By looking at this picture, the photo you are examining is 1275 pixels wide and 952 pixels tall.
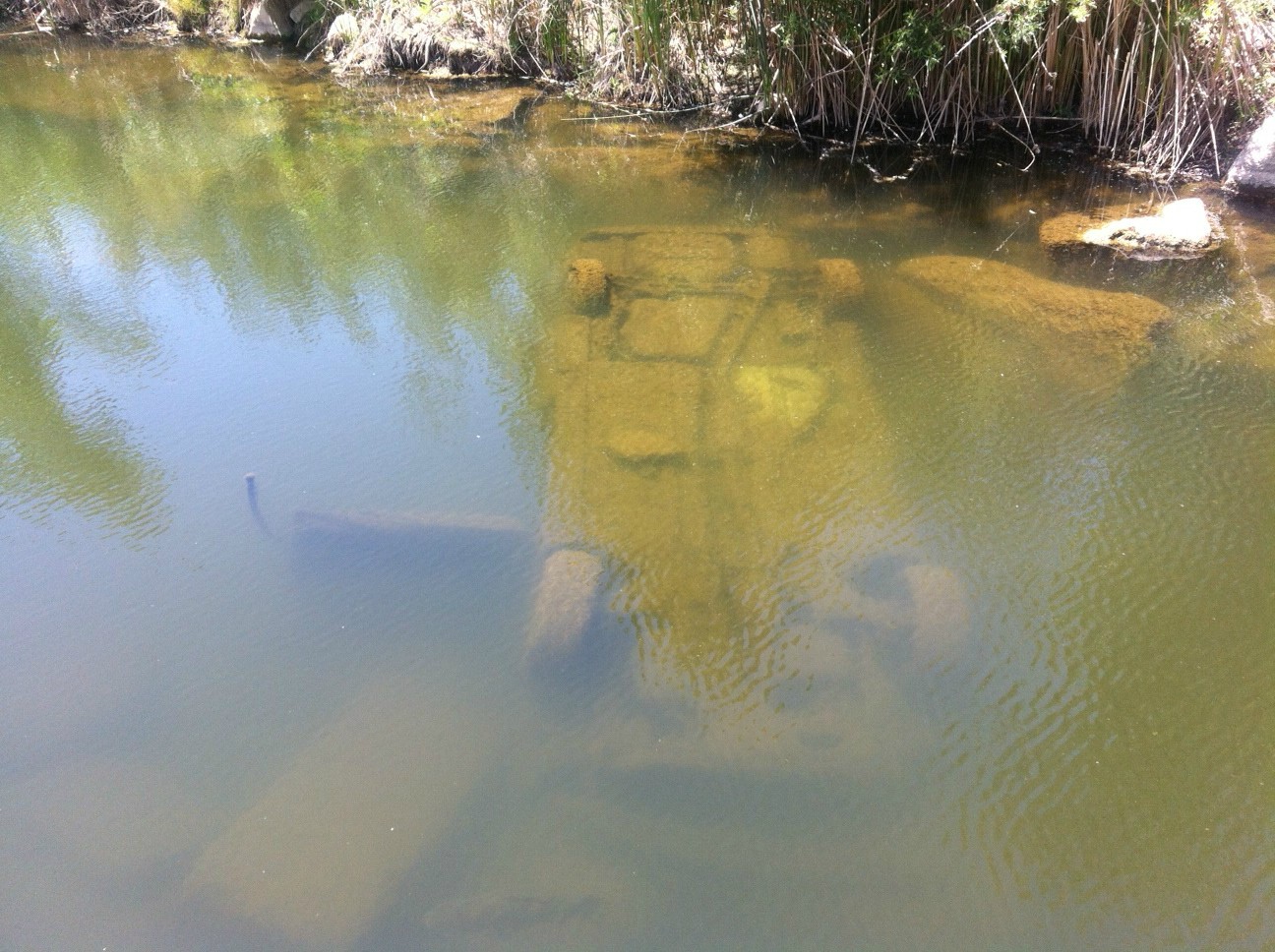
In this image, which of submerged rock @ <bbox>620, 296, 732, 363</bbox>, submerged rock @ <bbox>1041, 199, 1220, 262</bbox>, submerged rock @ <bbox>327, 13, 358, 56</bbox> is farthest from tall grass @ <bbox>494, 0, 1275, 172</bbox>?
submerged rock @ <bbox>327, 13, 358, 56</bbox>

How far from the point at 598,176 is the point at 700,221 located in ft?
4.22

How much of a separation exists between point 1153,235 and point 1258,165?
1.12 metres

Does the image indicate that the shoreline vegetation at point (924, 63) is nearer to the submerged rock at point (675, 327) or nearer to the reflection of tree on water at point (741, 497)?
the reflection of tree on water at point (741, 497)

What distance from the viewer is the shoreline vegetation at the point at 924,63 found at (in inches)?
223

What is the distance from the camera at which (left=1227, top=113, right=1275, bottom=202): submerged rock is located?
560 cm

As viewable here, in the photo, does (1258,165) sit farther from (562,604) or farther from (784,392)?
(562,604)

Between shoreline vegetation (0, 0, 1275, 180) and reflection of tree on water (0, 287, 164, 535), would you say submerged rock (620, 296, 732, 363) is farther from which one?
shoreline vegetation (0, 0, 1275, 180)

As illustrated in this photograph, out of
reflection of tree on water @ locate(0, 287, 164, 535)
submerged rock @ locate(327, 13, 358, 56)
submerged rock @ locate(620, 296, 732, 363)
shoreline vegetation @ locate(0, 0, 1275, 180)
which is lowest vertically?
reflection of tree on water @ locate(0, 287, 164, 535)

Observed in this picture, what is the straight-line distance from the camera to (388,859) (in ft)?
8.21

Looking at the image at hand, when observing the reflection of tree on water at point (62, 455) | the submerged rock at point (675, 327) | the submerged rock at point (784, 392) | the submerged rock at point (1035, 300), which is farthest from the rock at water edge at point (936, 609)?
the reflection of tree on water at point (62, 455)

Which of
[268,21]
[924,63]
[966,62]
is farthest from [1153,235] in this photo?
[268,21]

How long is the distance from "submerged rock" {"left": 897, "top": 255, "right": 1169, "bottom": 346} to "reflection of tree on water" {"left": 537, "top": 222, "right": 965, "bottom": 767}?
522mm

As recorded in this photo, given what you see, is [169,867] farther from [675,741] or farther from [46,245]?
[46,245]

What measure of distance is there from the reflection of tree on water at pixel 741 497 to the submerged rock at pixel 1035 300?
1.71ft
